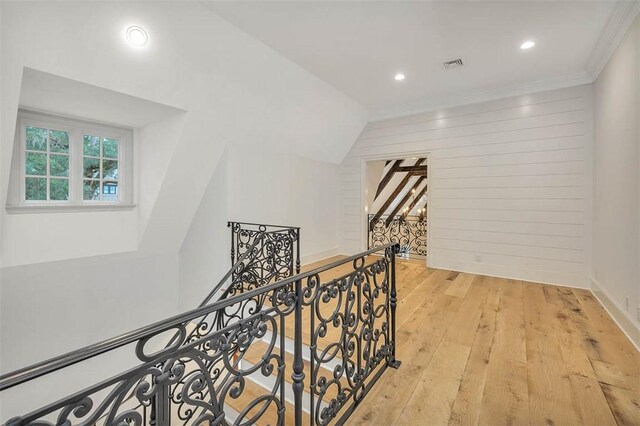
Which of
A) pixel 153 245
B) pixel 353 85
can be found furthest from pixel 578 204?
pixel 153 245

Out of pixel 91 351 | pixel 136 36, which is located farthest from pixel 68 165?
pixel 91 351

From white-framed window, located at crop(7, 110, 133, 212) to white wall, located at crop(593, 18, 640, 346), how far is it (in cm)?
570

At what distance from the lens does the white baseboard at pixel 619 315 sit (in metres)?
2.47

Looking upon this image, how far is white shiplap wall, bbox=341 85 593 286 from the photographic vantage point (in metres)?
3.95

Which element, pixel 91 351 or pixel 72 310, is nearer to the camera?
pixel 91 351

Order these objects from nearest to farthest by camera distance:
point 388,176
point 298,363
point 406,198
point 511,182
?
point 298,363, point 511,182, point 388,176, point 406,198

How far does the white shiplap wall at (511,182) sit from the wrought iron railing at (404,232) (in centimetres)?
144

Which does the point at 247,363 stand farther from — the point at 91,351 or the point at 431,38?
the point at 431,38

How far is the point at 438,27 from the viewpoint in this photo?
286 cm

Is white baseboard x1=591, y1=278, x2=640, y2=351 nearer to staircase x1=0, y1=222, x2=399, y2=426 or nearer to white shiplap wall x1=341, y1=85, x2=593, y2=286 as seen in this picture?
white shiplap wall x1=341, y1=85, x2=593, y2=286

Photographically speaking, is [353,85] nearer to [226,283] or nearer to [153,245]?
[226,283]

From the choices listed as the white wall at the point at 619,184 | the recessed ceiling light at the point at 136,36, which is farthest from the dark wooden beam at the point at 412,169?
the recessed ceiling light at the point at 136,36

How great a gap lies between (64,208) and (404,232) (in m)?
6.12

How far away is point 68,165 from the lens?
3.71 meters
